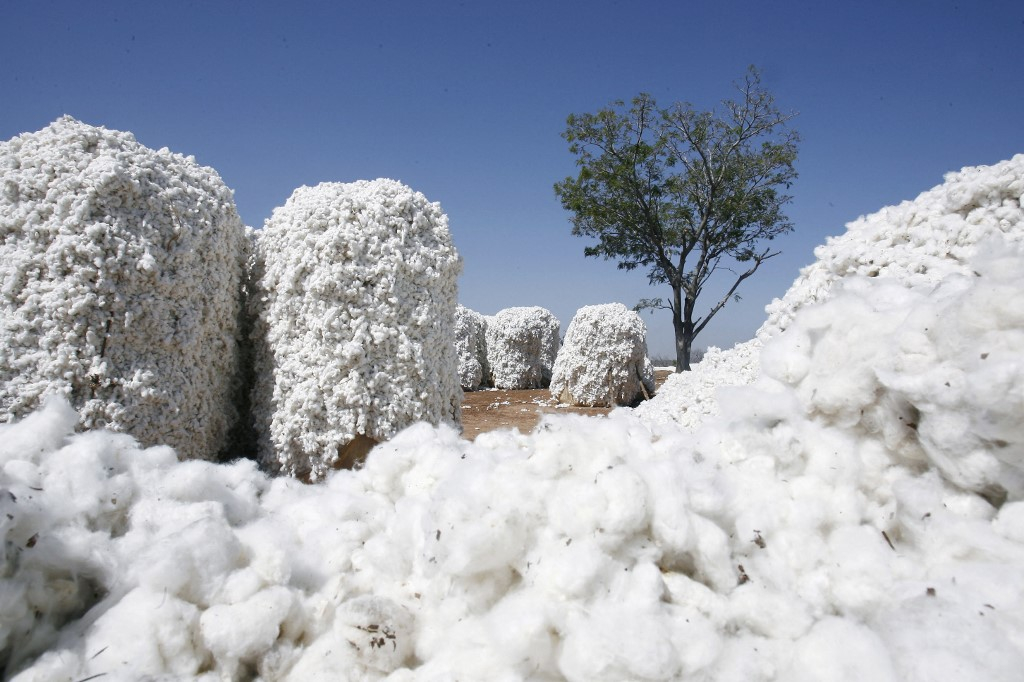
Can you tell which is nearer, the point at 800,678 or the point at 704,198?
the point at 800,678

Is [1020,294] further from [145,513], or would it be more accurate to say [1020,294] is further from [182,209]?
[182,209]

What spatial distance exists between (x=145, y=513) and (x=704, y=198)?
1428cm

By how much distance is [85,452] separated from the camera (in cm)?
164

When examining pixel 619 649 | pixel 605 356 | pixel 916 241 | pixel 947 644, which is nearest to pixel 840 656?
pixel 947 644

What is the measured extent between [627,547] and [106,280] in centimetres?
249

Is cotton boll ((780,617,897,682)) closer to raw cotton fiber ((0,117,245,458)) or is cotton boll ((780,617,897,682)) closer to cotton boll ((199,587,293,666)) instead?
cotton boll ((199,587,293,666))

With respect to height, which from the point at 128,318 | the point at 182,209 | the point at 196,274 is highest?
the point at 182,209

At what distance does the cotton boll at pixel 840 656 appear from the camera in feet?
3.76

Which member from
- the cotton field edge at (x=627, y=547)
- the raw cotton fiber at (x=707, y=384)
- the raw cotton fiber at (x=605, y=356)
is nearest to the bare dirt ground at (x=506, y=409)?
the raw cotton fiber at (x=605, y=356)

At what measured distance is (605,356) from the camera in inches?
495

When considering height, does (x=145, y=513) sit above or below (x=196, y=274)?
below

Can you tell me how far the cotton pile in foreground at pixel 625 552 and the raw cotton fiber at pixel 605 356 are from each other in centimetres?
1084

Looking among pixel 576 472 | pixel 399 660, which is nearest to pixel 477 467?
pixel 576 472

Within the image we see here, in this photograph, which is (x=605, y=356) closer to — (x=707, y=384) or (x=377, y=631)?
(x=707, y=384)
